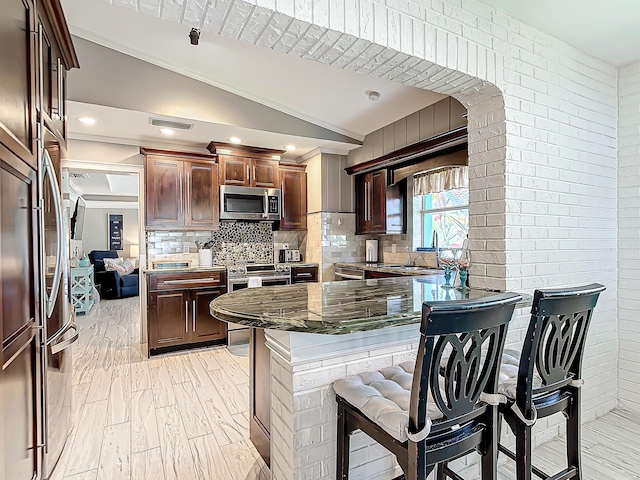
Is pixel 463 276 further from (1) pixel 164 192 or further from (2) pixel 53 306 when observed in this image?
(1) pixel 164 192

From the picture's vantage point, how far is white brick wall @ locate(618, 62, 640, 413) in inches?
102

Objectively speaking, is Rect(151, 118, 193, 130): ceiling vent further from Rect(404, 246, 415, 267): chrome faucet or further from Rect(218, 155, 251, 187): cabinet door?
Rect(404, 246, 415, 267): chrome faucet

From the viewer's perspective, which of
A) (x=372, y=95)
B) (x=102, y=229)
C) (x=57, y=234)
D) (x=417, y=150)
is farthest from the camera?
(x=102, y=229)

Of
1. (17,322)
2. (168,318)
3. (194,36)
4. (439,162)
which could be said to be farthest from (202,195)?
(17,322)

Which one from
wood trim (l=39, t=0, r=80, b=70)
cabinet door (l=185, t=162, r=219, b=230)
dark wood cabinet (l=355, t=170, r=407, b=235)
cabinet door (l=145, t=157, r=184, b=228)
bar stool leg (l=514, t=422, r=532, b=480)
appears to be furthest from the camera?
dark wood cabinet (l=355, t=170, r=407, b=235)

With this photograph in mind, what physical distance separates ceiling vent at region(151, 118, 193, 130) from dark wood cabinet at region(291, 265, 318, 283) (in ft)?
6.84

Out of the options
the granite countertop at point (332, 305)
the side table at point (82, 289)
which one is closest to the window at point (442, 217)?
the granite countertop at point (332, 305)

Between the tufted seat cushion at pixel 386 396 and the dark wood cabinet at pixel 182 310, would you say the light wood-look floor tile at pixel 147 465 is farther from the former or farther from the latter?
the dark wood cabinet at pixel 182 310

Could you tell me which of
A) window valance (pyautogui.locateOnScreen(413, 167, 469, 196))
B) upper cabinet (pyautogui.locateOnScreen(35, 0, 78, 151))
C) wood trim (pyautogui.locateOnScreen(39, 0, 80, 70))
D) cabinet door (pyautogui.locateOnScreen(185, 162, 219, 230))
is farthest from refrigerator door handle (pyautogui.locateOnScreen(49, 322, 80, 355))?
window valance (pyautogui.locateOnScreen(413, 167, 469, 196))

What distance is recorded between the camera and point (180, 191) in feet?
14.1

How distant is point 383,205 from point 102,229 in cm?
966

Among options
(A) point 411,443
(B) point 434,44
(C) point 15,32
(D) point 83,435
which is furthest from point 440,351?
(D) point 83,435

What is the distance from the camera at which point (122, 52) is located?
3.28 meters

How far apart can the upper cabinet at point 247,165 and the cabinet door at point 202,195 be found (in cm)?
15
